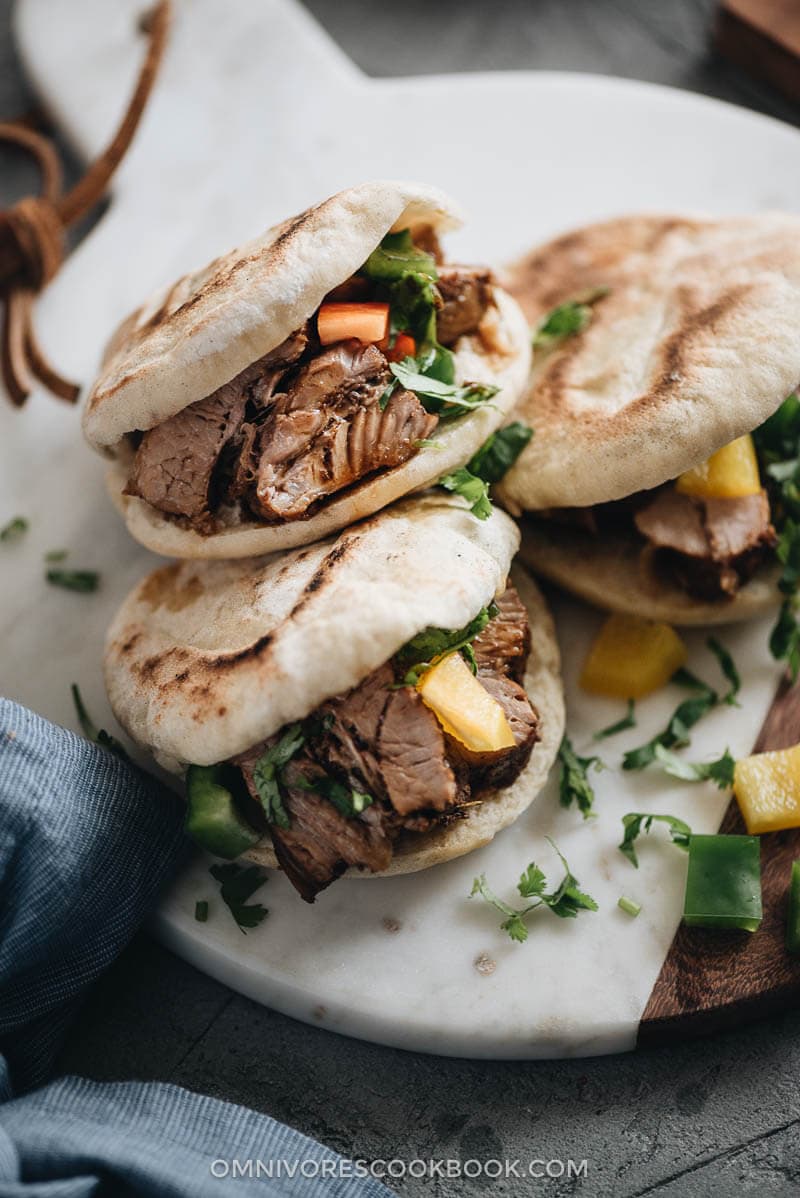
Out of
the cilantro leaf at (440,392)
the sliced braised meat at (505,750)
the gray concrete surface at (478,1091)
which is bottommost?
the gray concrete surface at (478,1091)

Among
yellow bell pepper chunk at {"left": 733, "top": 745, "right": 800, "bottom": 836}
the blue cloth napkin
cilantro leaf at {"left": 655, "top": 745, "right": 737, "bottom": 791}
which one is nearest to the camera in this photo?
the blue cloth napkin

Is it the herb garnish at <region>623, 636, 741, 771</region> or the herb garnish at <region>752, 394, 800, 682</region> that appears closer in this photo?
the herb garnish at <region>623, 636, 741, 771</region>

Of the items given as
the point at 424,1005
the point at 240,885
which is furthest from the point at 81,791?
the point at 424,1005

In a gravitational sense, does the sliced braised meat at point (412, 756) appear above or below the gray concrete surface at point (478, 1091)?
above

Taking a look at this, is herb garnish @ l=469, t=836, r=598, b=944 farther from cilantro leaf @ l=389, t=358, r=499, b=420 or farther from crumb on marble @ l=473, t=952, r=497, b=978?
cilantro leaf @ l=389, t=358, r=499, b=420

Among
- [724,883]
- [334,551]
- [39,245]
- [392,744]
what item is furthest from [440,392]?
[39,245]

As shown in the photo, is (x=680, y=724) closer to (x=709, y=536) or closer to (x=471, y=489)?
(x=709, y=536)

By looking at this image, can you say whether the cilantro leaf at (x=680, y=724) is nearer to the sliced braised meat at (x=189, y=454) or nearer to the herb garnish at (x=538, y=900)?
the herb garnish at (x=538, y=900)

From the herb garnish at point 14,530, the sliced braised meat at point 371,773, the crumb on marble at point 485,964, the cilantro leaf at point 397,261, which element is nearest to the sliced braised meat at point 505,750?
the sliced braised meat at point 371,773

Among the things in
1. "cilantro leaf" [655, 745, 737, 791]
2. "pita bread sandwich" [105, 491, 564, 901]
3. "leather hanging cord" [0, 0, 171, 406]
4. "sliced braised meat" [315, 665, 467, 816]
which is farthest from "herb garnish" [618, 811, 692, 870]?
"leather hanging cord" [0, 0, 171, 406]
